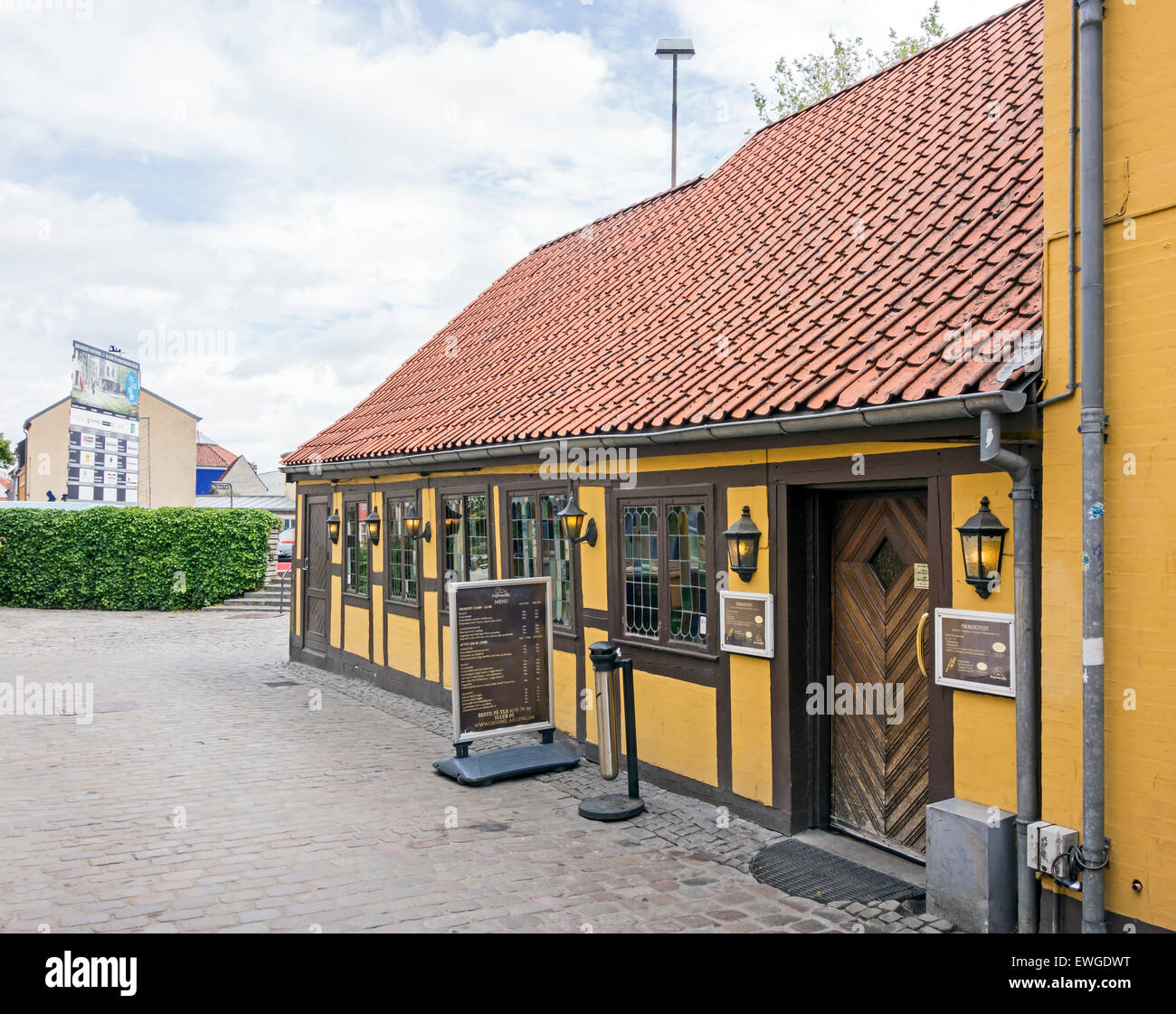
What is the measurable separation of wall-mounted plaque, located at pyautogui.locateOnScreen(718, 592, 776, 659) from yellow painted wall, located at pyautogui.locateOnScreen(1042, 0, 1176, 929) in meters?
2.12

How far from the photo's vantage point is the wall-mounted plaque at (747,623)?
263 inches

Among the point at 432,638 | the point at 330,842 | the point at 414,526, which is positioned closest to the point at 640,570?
the point at 330,842

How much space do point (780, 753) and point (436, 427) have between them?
6.47 meters

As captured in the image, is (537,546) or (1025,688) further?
(537,546)

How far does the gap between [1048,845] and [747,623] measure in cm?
259

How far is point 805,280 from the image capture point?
26.6 ft

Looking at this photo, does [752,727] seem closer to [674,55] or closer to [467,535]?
[467,535]

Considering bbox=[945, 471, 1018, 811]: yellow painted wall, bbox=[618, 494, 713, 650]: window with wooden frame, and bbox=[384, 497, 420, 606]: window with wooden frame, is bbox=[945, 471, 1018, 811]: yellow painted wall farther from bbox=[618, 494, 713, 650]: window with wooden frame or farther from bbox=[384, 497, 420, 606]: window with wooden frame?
bbox=[384, 497, 420, 606]: window with wooden frame

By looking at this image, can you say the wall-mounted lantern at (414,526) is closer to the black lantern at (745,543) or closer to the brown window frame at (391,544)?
the brown window frame at (391,544)

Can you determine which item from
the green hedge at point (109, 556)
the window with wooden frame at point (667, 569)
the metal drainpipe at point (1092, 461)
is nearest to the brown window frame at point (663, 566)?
the window with wooden frame at point (667, 569)

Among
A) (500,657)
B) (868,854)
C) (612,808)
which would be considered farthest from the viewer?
(500,657)

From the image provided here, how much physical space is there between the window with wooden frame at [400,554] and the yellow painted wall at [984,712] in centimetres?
793

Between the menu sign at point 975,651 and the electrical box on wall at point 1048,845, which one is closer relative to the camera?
the electrical box on wall at point 1048,845
